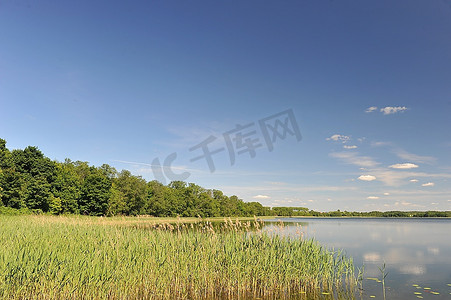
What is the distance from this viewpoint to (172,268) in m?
9.86

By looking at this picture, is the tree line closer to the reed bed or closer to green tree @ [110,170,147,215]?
green tree @ [110,170,147,215]

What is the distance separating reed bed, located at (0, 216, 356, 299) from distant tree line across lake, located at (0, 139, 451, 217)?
4402 cm

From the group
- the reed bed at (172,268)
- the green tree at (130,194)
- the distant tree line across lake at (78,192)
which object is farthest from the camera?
the green tree at (130,194)

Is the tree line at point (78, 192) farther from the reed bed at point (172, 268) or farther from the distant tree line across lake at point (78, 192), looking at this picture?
the reed bed at point (172, 268)

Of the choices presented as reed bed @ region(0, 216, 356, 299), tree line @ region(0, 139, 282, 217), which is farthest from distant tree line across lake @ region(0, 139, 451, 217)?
reed bed @ region(0, 216, 356, 299)

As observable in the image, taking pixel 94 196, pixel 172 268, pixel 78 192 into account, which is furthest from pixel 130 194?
pixel 172 268

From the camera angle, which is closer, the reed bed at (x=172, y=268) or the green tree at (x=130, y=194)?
the reed bed at (x=172, y=268)

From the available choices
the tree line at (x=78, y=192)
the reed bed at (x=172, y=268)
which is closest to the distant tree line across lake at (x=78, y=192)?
the tree line at (x=78, y=192)

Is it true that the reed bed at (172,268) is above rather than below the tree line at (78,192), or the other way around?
below

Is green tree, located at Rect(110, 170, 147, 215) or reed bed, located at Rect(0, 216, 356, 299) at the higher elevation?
green tree, located at Rect(110, 170, 147, 215)

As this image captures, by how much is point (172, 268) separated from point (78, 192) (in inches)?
2226

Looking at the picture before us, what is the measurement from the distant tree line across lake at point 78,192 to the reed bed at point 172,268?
4402cm

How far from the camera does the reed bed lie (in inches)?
309

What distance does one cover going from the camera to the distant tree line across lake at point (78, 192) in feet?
157
